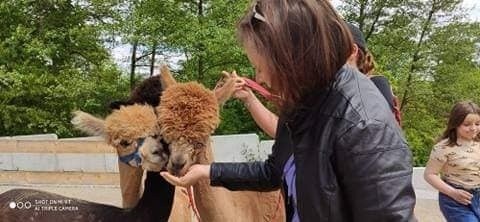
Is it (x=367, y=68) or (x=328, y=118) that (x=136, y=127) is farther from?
(x=328, y=118)

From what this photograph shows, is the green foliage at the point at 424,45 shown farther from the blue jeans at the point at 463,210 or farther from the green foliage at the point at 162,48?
the blue jeans at the point at 463,210

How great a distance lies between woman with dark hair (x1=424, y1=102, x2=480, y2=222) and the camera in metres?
4.70

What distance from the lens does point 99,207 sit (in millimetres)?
3762

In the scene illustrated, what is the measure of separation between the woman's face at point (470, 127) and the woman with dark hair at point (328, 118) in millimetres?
→ 3536

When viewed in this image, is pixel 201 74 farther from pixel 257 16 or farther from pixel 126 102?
pixel 257 16

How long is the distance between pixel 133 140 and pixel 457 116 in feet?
8.86

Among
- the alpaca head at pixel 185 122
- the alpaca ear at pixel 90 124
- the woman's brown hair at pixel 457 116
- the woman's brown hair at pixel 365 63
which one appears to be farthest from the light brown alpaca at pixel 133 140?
the woman's brown hair at pixel 457 116

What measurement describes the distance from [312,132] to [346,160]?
0.12m

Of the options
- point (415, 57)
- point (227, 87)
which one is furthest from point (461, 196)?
point (415, 57)

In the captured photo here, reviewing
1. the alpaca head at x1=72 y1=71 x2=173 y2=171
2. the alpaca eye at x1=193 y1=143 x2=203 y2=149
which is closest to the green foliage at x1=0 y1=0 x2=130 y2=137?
the alpaca head at x1=72 y1=71 x2=173 y2=171

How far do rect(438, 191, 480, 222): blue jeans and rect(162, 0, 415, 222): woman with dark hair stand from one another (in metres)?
3.48

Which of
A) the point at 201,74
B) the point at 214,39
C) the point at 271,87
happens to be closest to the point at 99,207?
the point at 271,87

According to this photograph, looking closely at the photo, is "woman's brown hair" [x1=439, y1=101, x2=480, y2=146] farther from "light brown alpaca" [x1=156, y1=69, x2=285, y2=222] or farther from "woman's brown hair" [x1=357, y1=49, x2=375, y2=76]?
"light brown alpaca" [x1=156, y1=69, x2=285, y2=222]

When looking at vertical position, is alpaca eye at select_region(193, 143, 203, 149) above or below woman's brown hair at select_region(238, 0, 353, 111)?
below
